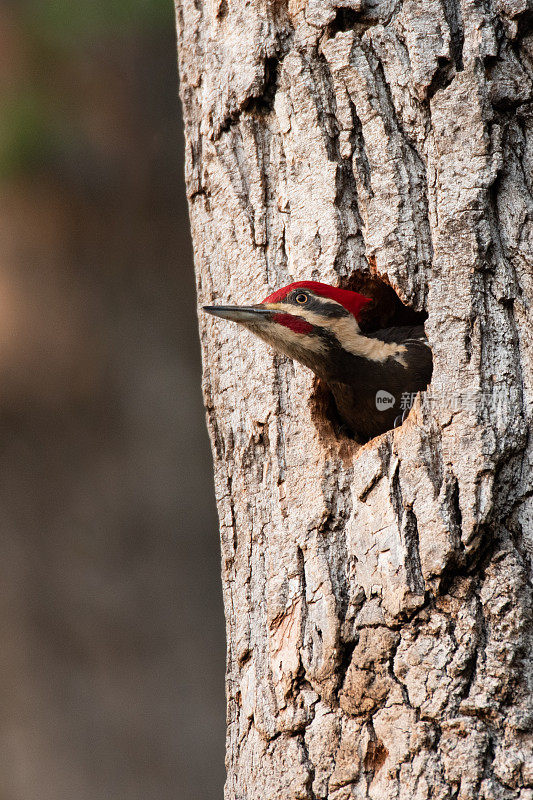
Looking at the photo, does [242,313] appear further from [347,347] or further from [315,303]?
[347,347]

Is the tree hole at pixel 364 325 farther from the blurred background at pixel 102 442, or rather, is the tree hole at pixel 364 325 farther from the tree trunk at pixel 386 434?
the blurred background at pixel 102 442

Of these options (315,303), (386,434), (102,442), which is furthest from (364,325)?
(102,442)

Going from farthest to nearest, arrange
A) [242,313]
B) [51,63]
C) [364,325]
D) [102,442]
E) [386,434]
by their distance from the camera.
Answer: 1. [102,442]
2. [51,63]
3. [364,325]
4. [242,313]
5. [386,434]

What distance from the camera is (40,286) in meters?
5.58

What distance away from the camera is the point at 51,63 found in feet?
17.2

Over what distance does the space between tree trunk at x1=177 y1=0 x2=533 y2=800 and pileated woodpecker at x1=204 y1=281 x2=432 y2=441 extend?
0.08 meters

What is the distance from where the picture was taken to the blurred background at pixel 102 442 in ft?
17.0

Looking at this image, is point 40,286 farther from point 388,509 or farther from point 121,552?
point 388,509

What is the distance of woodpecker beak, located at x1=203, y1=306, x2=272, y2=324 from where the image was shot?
2.50m

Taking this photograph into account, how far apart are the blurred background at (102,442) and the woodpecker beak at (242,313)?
2.89 metres

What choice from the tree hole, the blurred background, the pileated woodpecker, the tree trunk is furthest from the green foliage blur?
the pileated woodpecker

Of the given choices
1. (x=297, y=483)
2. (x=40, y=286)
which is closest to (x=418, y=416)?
(x=297, y=483)

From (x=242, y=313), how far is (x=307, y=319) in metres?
0.18

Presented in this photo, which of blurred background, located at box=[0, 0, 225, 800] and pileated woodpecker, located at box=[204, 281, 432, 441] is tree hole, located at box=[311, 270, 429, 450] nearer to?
pileated woodpecker, located at box=[204, 281, 432, 441]
